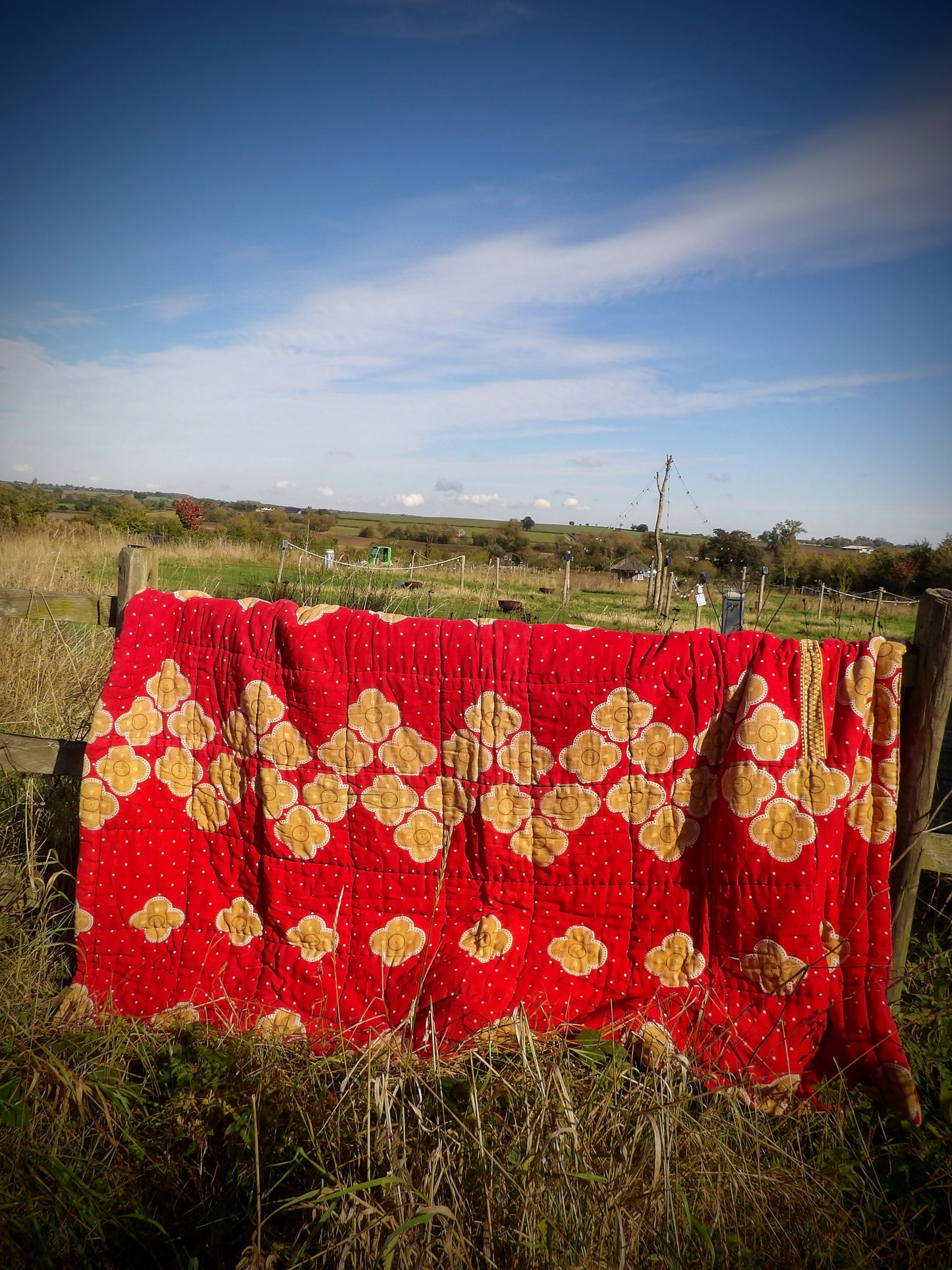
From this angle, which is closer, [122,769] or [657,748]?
[657,748]

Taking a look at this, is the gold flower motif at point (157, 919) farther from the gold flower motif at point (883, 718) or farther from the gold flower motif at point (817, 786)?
the gold flower motif at point (883, 718)

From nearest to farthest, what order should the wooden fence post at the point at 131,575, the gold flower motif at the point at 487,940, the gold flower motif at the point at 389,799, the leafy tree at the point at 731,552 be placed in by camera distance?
the gold flower motif at the point at 487,940 → the gold flower motif at the point at 389,799 → the wooden fence post at the point at 131,575 → the leafy tree at the point at 731,552

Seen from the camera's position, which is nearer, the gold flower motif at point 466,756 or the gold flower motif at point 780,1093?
the gold flower motif at point 780,1093

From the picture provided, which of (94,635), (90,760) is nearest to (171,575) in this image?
(94,635)

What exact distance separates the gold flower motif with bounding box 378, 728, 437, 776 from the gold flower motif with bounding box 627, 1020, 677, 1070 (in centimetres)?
99

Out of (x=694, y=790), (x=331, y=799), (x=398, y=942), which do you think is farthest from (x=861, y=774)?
(x=331, y=799)

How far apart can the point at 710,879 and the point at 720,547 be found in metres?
48.9

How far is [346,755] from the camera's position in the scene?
2350mm

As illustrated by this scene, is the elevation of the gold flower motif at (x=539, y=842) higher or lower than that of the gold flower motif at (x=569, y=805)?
lower

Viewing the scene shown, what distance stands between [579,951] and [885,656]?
132 cm

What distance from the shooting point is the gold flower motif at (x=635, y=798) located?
2246 mm

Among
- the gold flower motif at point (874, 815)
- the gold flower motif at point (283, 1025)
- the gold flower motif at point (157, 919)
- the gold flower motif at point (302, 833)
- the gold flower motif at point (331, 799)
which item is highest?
the gold flower motif at point (874, 815)

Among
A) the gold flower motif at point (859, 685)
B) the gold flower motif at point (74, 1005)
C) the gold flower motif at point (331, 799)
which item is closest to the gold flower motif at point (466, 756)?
the gold flower motif at point (331, 799)

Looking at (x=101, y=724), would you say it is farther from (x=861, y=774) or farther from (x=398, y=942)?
(x=861, y=774)
